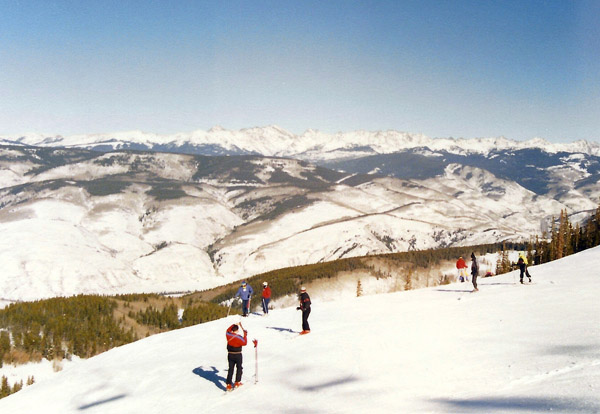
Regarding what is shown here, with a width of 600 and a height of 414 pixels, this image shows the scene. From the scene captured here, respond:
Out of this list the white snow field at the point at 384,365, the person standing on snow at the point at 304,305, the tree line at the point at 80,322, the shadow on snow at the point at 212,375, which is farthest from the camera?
the tree line at the point at 80,322

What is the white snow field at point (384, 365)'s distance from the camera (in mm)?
10359

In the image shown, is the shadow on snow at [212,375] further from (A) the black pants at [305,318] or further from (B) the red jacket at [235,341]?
(A) the black pants at [305,318]

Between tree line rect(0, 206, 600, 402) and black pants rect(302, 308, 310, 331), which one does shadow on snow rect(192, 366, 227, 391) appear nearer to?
black pants rect(302, 308, 310, 331)

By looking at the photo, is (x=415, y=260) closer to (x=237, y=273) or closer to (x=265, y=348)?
(x=265, y=348)

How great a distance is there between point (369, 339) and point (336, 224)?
176777 mm

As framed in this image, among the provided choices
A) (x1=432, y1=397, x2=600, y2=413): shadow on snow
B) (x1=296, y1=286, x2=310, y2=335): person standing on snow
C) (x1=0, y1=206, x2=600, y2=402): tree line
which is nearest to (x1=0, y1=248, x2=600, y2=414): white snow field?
(x1=432, y1=397, x2=600, y2=413): shadow on snow

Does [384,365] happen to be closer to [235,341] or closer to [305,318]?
[235,341]

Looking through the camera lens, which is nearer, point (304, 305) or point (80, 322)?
point (304, 305)

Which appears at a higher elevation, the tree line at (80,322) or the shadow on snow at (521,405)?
the shadow on snow at (521,405)

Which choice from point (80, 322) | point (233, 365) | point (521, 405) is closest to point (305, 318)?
point (233, 365)

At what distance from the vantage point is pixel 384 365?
14008mm

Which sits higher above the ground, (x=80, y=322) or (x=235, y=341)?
(x=235, y=341)

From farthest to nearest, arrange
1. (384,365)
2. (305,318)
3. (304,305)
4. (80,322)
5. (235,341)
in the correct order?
(80,322) → (305,318) → (304,305) → (235,341) → (384,365)

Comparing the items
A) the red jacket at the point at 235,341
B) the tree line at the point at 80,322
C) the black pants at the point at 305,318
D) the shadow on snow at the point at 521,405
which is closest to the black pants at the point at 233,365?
the red jacket at the point at 235,341
